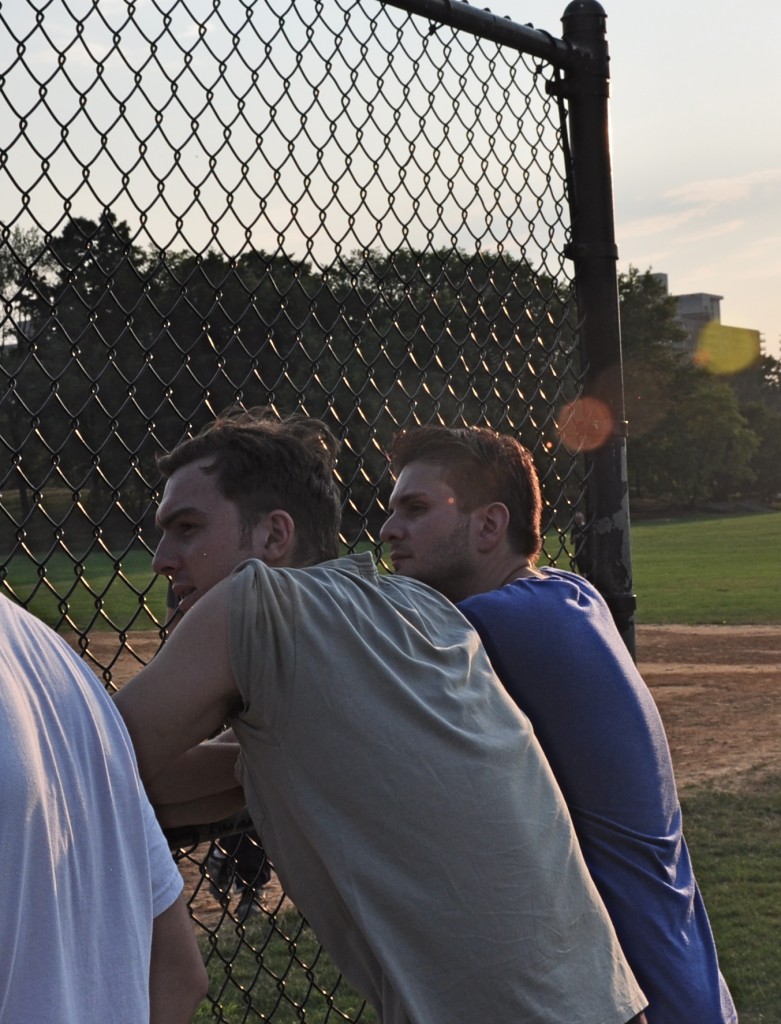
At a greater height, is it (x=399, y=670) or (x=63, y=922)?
(x=399, y=670)

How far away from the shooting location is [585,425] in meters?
3.56

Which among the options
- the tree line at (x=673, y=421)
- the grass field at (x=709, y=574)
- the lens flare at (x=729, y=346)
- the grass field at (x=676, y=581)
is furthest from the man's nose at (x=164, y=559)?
the lens flare at (x=729, y=346)

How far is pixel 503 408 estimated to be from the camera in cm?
355

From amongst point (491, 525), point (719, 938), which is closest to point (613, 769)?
point (491, 525)

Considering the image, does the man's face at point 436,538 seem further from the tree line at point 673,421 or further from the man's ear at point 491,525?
the tree line at point 673,421

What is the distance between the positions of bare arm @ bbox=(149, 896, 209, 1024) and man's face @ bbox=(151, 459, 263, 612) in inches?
22.0

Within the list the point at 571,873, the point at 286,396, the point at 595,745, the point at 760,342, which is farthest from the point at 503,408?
Answer: the point at 760,342

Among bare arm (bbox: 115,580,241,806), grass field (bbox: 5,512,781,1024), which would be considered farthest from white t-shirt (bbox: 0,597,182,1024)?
grass field (bbox: 5,512,781,1024)

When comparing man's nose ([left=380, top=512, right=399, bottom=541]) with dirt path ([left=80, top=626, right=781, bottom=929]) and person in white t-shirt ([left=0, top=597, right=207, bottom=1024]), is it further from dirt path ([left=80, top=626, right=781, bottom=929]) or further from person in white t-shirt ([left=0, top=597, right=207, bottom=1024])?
dirt path ([left=80, top=626, right=781, bottom=929])

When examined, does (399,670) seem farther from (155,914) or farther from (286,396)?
(286,396)

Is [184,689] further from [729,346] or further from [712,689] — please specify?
[729,346]

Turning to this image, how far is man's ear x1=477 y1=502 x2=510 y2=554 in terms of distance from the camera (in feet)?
8.45

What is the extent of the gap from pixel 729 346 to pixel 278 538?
109056 mm

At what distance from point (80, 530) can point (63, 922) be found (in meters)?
Answer: 19.3
